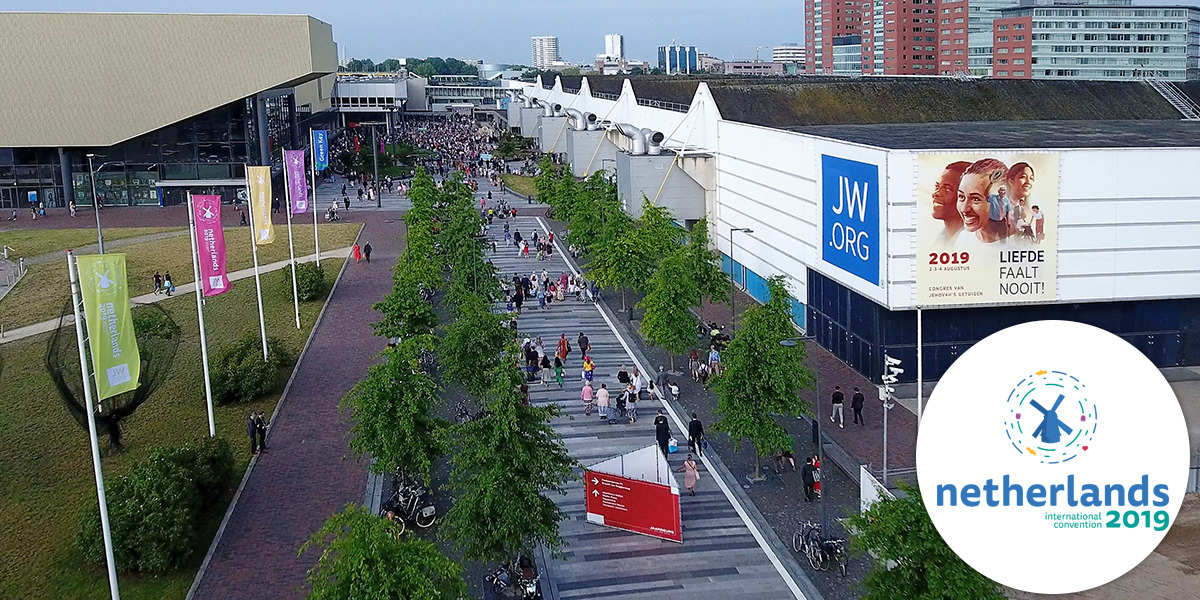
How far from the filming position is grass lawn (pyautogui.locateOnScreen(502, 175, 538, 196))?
80312 millimetres

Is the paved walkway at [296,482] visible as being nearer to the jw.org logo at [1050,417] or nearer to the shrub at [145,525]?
the shrub at [145,525]

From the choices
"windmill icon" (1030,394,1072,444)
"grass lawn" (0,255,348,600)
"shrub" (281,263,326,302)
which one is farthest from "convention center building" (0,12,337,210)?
"windmill icon" (1030,394,1072,444)

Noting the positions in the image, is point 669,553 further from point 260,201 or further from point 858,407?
point 260,201

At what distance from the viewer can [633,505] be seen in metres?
21.0

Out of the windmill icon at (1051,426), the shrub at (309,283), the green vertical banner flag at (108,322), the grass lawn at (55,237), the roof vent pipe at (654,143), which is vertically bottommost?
the shrub at (309,283)

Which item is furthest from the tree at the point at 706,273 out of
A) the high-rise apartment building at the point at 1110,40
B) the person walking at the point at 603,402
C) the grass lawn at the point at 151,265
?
the high-rise apartment building at the point at 1110,40

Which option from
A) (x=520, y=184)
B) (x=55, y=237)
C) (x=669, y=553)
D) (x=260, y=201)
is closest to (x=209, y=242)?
(x=260, y=201)

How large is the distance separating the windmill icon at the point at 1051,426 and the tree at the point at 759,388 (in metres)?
16.3

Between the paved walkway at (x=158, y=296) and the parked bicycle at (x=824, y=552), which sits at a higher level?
→ the paved walkway at (x=158, y=296)

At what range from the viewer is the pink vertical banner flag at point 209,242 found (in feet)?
90.3

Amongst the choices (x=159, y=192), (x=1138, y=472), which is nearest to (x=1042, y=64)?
(x=159, y=192)

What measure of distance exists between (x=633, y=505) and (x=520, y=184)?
213 feet

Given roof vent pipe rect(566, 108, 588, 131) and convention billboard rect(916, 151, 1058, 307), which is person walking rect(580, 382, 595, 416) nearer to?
convention billboard rect(916, 151, 1058, 307)

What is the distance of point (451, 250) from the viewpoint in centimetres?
4159
